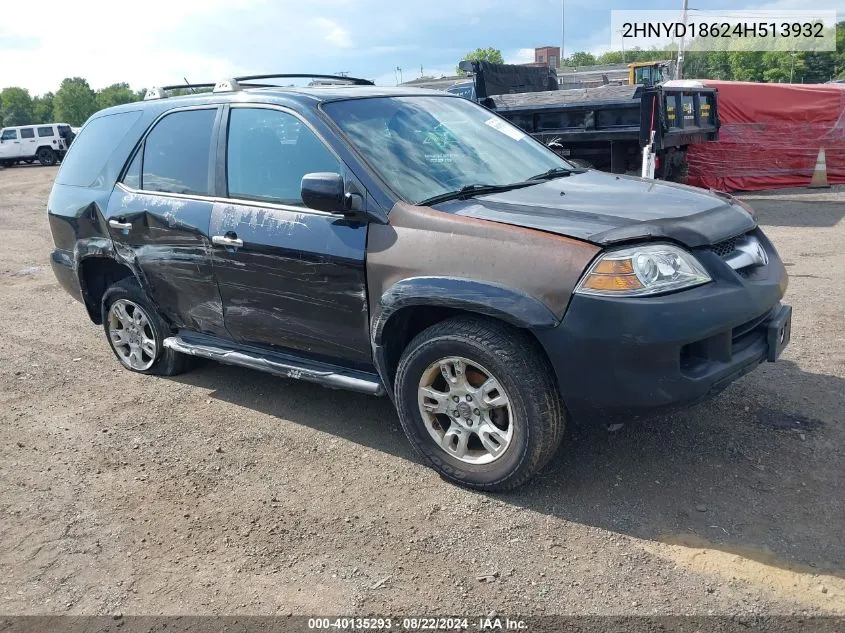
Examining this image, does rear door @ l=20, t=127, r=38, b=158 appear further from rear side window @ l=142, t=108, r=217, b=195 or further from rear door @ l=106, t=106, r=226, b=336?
rear side window @ l=142, t=108, r=217, b=195

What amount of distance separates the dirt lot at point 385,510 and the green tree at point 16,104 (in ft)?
387

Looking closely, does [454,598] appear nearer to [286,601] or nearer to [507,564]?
[507,564]

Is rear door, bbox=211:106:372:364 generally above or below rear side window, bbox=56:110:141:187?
below

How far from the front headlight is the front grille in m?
0.26

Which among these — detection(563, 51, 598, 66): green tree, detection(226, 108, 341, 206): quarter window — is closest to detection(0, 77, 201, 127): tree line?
detection(563, 51, 598, 66): green tree

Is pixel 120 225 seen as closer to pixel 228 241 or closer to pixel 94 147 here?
pixel 94 147

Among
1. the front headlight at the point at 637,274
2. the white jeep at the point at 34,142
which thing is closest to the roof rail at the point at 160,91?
the front headlight at the point at 637,274

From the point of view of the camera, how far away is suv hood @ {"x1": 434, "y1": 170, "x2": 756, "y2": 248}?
3.12 meters

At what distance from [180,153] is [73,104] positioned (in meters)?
114

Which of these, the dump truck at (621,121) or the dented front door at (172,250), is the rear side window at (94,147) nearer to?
the dented front door at (172,250)

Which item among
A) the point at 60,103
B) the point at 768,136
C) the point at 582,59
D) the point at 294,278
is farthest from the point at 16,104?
the point at 294,278

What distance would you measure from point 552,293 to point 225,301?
2.11 meters

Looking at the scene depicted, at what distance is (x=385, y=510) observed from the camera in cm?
344

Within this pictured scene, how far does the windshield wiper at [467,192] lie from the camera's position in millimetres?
3582
